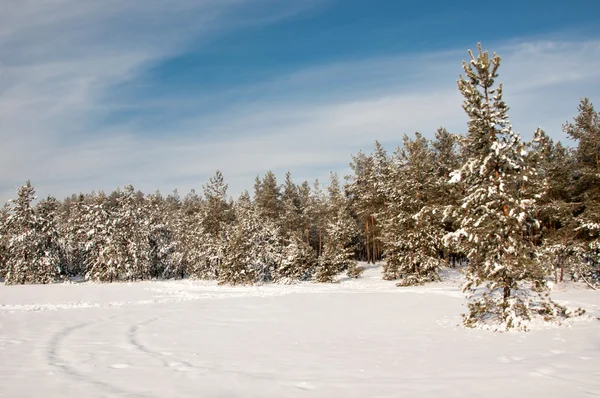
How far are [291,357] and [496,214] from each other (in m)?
8.29

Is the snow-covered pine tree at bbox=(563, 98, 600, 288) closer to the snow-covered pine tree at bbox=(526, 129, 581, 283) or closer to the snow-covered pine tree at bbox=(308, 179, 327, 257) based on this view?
the snow-covered pine tree at bbox=(526, 129, 581, 283)

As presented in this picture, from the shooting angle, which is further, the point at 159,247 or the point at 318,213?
the point at 318,213

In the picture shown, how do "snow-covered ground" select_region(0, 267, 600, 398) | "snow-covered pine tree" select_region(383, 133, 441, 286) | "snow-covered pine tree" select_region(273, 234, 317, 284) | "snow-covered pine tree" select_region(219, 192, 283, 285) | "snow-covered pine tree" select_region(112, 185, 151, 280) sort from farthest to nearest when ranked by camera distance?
1. "snow-covered pine tree" select_region(112, 185, 151, 280)
2. "snow-covered pine tree" select_region(273, 234, 317, 284)
3. "snow-covered pine tree" select_region(219, 192, 283, 285)
4. "snow-covered pine tree" select_region(383, 133, 441, 286)
5. "snow-covered ground" select_region(0, 267, 600, 398)

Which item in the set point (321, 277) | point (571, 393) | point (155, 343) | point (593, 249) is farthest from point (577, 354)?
point (321, 277)

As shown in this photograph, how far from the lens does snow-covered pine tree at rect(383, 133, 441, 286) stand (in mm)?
31219

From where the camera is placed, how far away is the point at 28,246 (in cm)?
4541

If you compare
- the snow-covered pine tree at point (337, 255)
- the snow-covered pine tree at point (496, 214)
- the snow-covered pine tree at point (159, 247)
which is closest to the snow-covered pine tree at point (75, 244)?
the snow-covered pine tree at point (159, 247)

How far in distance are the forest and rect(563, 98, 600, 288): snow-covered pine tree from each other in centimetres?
9

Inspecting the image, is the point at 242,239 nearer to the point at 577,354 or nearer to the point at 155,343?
the point at 155,343

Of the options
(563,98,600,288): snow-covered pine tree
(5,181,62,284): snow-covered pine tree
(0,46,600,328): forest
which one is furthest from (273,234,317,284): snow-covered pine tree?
(5,181,62,284): snow-covered pine tree

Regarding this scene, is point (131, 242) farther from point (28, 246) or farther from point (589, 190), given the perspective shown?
point (589, 190)

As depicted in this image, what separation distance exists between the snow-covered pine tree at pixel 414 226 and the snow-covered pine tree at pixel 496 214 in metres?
17.9

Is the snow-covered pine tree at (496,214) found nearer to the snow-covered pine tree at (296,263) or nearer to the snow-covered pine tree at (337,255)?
the snow-covered pine tree at (337,255)

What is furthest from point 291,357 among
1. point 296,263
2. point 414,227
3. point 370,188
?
point 370,188
